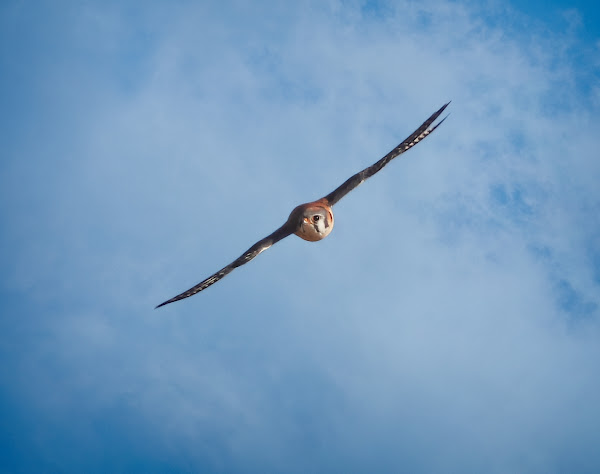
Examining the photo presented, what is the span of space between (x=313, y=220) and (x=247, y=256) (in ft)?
10.7

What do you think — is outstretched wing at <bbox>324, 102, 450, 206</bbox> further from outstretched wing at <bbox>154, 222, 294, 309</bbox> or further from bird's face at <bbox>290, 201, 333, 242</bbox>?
outstretched wing at <bbox>154, 222, 294, 309</bbox>

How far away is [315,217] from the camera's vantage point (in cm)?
2931

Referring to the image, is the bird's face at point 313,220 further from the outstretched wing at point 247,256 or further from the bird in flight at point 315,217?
the outstretched wing at point 247,256

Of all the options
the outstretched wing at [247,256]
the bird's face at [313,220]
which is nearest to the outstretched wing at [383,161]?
the bird's face at [313,220]

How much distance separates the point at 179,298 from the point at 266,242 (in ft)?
14.4

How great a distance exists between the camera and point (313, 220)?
29312 mm

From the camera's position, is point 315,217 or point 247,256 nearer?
point 315,217

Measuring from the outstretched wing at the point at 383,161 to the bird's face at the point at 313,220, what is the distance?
2.25ft

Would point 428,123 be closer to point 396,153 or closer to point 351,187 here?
point 396,153

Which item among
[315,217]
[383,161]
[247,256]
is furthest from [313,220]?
[383,161]

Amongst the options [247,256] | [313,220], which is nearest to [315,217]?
[313,220]

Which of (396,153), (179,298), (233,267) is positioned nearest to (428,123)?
(396,153)

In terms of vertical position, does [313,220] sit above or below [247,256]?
below

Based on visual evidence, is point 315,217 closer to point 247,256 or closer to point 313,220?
point 313,220
